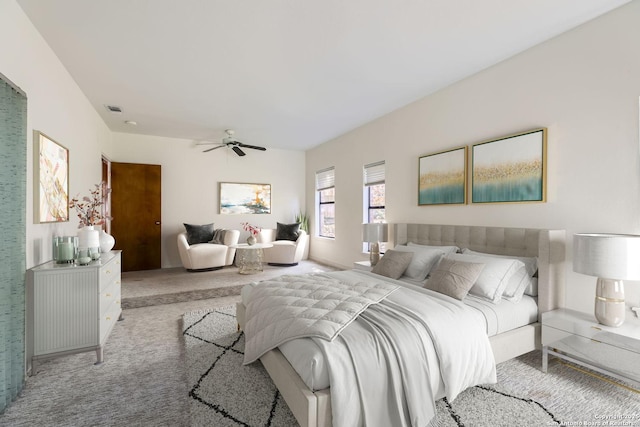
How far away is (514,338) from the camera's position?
2.24 m

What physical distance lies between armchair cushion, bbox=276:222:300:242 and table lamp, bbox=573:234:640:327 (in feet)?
16.8

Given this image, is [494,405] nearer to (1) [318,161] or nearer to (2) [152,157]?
(1) [318,161]

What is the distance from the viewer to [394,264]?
10.3 feet

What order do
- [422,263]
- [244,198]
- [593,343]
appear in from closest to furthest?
[593,343] < [422,263] < [244,198]

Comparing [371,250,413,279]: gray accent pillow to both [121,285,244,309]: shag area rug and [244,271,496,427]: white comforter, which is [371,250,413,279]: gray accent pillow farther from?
[121,285,244,309]: shag area rug

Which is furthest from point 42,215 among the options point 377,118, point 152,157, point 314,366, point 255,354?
point 377,118

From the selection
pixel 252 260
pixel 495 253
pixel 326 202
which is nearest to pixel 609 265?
pixel 495 253

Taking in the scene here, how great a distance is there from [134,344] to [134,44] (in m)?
2.81

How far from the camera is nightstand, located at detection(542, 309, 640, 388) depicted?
186 cm

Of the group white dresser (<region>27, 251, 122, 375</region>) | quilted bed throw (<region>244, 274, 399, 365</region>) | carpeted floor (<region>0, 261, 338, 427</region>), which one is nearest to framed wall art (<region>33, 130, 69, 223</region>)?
white dresser (<region>27, 251, 122, 375</region>)

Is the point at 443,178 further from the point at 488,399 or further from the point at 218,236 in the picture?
the point at 218,236

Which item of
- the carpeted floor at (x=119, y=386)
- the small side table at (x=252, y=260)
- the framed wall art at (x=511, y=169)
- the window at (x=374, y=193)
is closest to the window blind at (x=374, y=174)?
the window at (x=374, y=193)

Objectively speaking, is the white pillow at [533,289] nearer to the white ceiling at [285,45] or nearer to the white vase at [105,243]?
the white ceiling at [285,45]

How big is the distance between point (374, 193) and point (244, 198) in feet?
10.6
